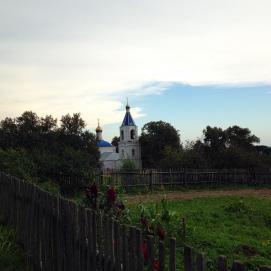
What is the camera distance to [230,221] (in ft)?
38.6

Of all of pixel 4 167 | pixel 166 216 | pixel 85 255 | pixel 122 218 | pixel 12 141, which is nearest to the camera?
pixel 85 255

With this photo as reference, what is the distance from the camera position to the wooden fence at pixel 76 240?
3.06 metres

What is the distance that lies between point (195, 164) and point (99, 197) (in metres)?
28.5

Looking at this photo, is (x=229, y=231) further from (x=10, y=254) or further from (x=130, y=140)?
(x=130, y=140)

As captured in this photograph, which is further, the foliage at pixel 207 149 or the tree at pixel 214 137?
the tree at pixel 214 137

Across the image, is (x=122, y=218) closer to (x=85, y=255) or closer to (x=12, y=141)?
(x=85, y=255)

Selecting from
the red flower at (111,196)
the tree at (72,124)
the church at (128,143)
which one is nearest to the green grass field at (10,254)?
the red flower at (111,196)

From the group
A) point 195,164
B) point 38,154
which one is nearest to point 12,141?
point 195,164

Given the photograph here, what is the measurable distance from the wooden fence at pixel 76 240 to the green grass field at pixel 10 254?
13cm

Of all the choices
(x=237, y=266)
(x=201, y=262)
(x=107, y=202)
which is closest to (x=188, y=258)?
(x=201, y=262)

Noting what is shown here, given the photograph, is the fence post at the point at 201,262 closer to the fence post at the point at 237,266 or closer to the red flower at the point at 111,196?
the fence post at the point at 237,266

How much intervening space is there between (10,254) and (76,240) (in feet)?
7.74

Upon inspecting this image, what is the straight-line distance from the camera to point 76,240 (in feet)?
14.9

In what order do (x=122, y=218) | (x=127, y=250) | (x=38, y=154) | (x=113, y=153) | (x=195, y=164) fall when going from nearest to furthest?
(x=127, y=250)
(x=122, y=218)
(x=38, y=154)
(x=195, y=164)
(x=113, y=153)
